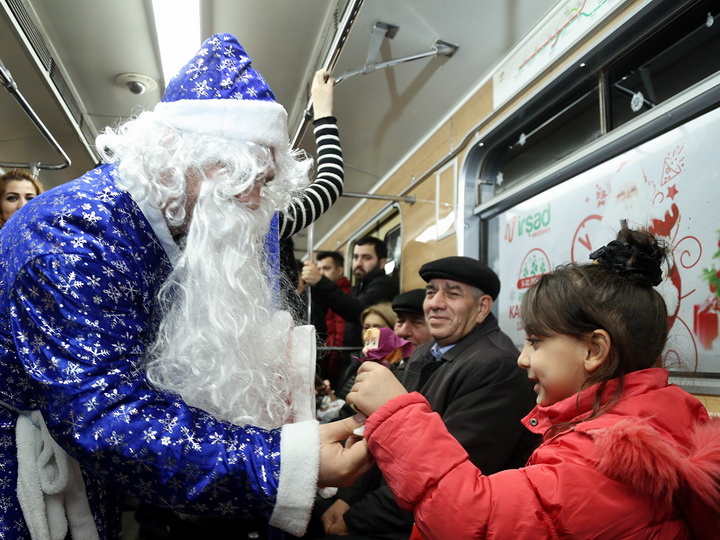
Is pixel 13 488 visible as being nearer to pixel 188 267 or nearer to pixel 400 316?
pixel 188 267

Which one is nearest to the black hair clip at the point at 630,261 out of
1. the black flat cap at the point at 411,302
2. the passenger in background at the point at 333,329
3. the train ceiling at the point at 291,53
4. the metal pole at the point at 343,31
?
the metal pole at the point at 343,31

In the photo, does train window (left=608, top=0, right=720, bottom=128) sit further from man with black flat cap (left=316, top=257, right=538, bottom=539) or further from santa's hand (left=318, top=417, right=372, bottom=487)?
santa's hand (left=318, top=417, right=372, bottom=487)

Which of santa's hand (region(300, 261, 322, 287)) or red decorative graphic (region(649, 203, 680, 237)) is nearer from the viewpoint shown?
red decorative graphic (region(649, 203, 680, 237))

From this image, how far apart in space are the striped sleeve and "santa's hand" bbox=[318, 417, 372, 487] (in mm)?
758

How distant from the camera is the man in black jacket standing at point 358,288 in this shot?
4.30 m

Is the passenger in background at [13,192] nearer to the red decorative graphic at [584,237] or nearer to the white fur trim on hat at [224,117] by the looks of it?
the white fur trim on hat at [224,117]

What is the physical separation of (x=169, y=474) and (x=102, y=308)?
30cm

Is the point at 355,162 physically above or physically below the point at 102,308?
above

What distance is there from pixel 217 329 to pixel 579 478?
812 mm

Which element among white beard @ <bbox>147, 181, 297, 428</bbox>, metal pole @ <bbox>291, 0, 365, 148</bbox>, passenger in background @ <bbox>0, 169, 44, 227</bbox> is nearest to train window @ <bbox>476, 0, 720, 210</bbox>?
metal pole @ <bbox>291, 0, 365, 148</bbox>

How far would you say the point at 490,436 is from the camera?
7.14 ft

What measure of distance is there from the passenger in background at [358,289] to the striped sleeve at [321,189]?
211 cm

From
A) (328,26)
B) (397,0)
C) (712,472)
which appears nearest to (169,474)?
(712,472)

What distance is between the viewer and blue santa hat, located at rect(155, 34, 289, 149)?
120cm
